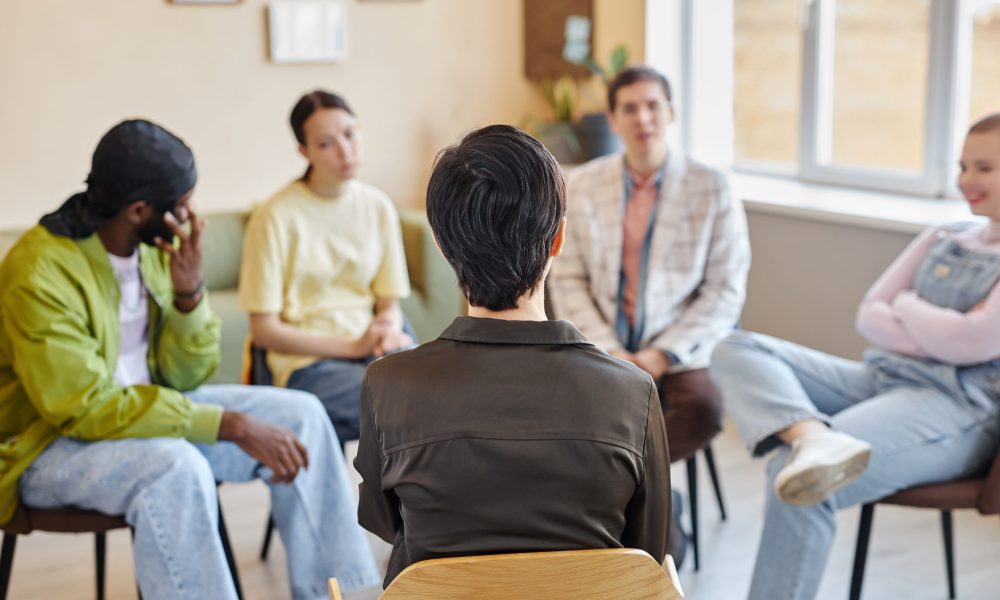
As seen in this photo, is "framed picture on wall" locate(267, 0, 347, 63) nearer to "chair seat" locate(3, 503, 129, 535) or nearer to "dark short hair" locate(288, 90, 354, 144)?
"dark short hair" locate(288, 90, 354, 144)

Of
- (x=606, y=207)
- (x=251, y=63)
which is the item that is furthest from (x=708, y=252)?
(x=251, y=63)

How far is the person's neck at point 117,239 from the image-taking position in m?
2.31

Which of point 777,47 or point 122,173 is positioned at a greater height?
point 777,47

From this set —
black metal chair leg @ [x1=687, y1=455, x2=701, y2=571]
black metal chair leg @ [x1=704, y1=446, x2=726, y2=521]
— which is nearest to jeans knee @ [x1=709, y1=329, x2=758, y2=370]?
black metal chair leg @ [x1=687, y1=455, x2=701, y2=571]

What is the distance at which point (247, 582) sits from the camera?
2.88 m

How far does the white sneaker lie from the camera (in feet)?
7.06

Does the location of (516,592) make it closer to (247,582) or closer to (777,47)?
(247,582)

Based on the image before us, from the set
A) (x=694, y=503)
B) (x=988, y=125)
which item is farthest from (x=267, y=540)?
(x=988, y=125)

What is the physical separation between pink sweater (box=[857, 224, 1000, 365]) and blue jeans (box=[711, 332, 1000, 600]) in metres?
0.09

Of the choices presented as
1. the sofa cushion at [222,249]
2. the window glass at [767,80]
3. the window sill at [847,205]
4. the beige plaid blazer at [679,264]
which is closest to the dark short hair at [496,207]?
the beige plaid blazer at [679,264]

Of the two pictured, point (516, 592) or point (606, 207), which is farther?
Result: point (606, 207)

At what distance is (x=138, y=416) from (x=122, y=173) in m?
0.49

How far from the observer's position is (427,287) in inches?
163

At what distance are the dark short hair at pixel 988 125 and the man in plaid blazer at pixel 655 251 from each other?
0.70 m
